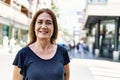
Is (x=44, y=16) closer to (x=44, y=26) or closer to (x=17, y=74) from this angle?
(x=44, y=26)

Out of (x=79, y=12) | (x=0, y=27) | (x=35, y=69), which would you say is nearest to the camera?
(x=35, y=69)

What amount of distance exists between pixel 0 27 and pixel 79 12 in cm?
3598

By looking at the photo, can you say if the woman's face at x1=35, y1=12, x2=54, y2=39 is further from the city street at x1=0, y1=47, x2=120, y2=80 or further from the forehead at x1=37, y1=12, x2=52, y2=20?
the city street at x1=0, y1=47, x2=120, y2=80

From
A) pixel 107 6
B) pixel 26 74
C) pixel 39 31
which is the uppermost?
pixel 107 6

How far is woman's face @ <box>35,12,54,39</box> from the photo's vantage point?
3.03 meters

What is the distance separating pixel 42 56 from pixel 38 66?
118 millimetres

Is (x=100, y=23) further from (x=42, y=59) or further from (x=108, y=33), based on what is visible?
(x=42, y=59)

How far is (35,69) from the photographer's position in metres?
2.90

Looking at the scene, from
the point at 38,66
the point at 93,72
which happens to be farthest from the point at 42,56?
the point at 93,72

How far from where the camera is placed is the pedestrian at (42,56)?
2.90 m

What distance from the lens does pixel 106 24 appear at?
32562mm

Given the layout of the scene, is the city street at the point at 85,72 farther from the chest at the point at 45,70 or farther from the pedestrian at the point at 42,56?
the chest at the point at 45,70

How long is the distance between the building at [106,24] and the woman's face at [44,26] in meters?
24.9

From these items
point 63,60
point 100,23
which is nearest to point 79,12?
point 100,23
